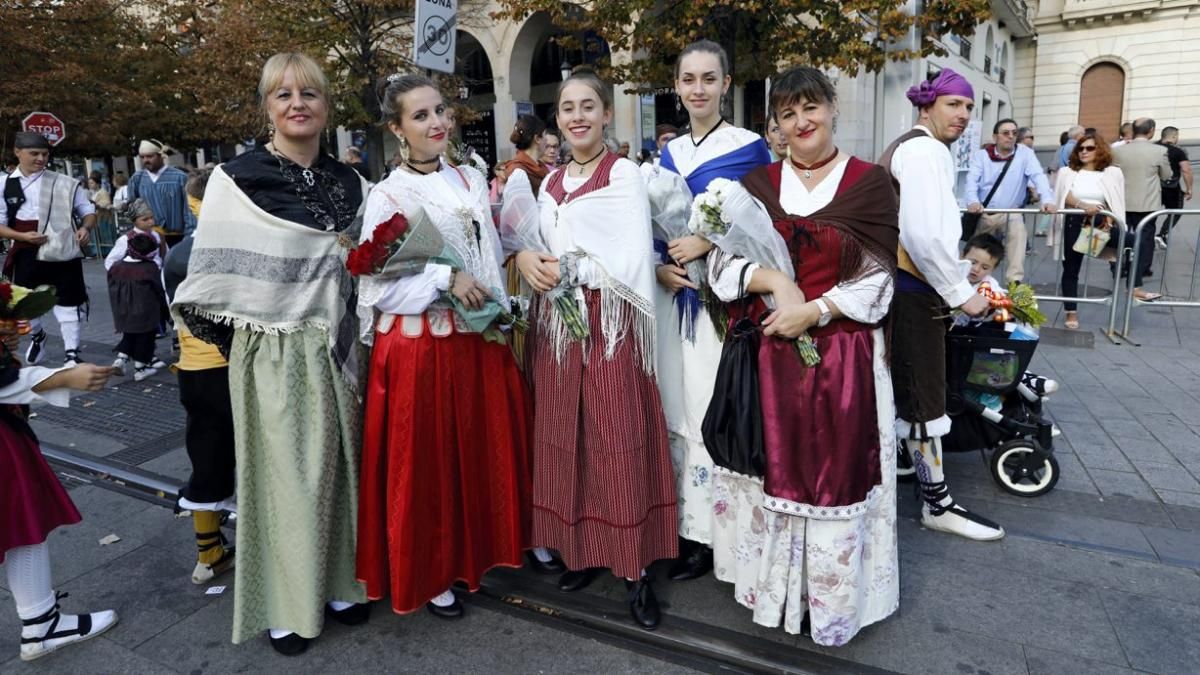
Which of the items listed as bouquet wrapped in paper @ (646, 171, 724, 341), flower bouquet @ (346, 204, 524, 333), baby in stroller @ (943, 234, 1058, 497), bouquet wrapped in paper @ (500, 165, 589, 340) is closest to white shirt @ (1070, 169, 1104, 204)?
baby in stroller @ (943, 234, 1058, 497)

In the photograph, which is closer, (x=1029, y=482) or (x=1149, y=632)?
(x=1149, y=632)

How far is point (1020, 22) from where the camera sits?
2553cm

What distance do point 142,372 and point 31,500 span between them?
16.2 ft

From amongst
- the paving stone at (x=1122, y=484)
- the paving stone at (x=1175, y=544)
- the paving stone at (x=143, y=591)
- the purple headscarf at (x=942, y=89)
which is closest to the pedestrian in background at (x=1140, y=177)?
A: the paving stone at (x=1122, y=484)

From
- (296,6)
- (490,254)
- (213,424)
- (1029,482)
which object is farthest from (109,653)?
(296,6)

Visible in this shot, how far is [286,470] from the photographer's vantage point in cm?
275

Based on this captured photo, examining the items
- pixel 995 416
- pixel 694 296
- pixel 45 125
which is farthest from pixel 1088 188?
pixel 45 125

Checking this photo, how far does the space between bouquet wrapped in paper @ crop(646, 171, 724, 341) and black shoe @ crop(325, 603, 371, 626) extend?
5.78 feet

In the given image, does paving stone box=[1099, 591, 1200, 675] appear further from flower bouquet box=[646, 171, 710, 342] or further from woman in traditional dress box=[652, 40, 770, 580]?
flower bouquet box=[646, 171, 710, 342]

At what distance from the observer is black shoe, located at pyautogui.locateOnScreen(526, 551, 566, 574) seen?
3379mm

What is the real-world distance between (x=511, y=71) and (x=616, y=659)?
56.3ft

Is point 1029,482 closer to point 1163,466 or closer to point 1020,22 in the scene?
point 1163,466

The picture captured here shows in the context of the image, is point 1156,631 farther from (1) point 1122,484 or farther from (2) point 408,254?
(2) point 408,254

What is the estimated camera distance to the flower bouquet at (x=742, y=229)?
2428mm
